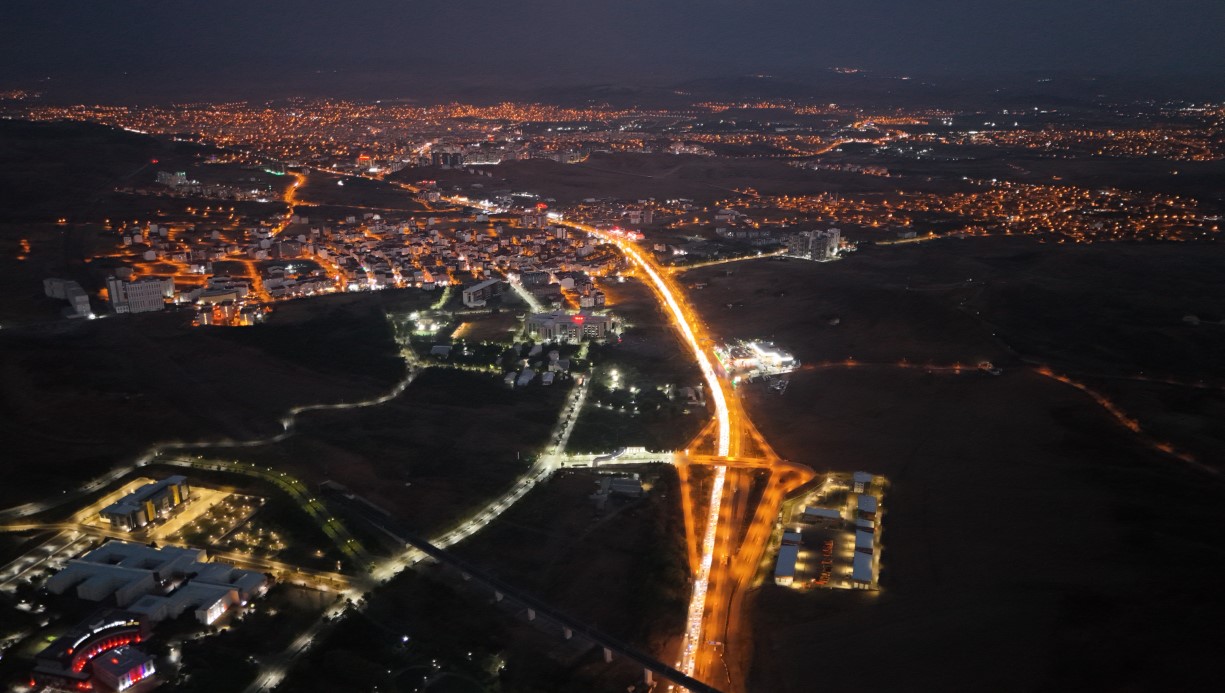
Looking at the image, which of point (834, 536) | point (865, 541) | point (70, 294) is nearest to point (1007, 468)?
point (865, 541)

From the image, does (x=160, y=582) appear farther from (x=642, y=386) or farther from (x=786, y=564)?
(x=642, y=386)

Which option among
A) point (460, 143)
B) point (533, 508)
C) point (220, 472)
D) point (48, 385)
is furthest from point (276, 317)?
point (460, 143)

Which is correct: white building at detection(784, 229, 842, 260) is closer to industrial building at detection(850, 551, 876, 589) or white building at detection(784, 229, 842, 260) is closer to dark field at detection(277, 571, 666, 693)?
industrial building at detection(850, 551, 876, 589)

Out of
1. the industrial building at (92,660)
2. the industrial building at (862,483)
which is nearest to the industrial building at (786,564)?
the industrial building at (862,483)

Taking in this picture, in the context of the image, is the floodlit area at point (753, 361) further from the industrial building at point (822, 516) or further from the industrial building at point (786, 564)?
the industrial building at point (786, 564)

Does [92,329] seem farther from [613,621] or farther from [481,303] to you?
[613,621]

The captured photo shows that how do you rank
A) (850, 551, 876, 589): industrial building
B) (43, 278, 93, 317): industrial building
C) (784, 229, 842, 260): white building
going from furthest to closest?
(784, 229, 842, 260): white building
(43, 278, 93, 317): industrial building
(850, 551, 876, 589): industrial building

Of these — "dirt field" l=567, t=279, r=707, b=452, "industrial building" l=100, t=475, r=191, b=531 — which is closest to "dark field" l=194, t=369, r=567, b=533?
"dirt field" l=567, t=279, r=707, b=452

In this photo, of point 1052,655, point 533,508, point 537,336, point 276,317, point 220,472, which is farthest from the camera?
point 276,317
